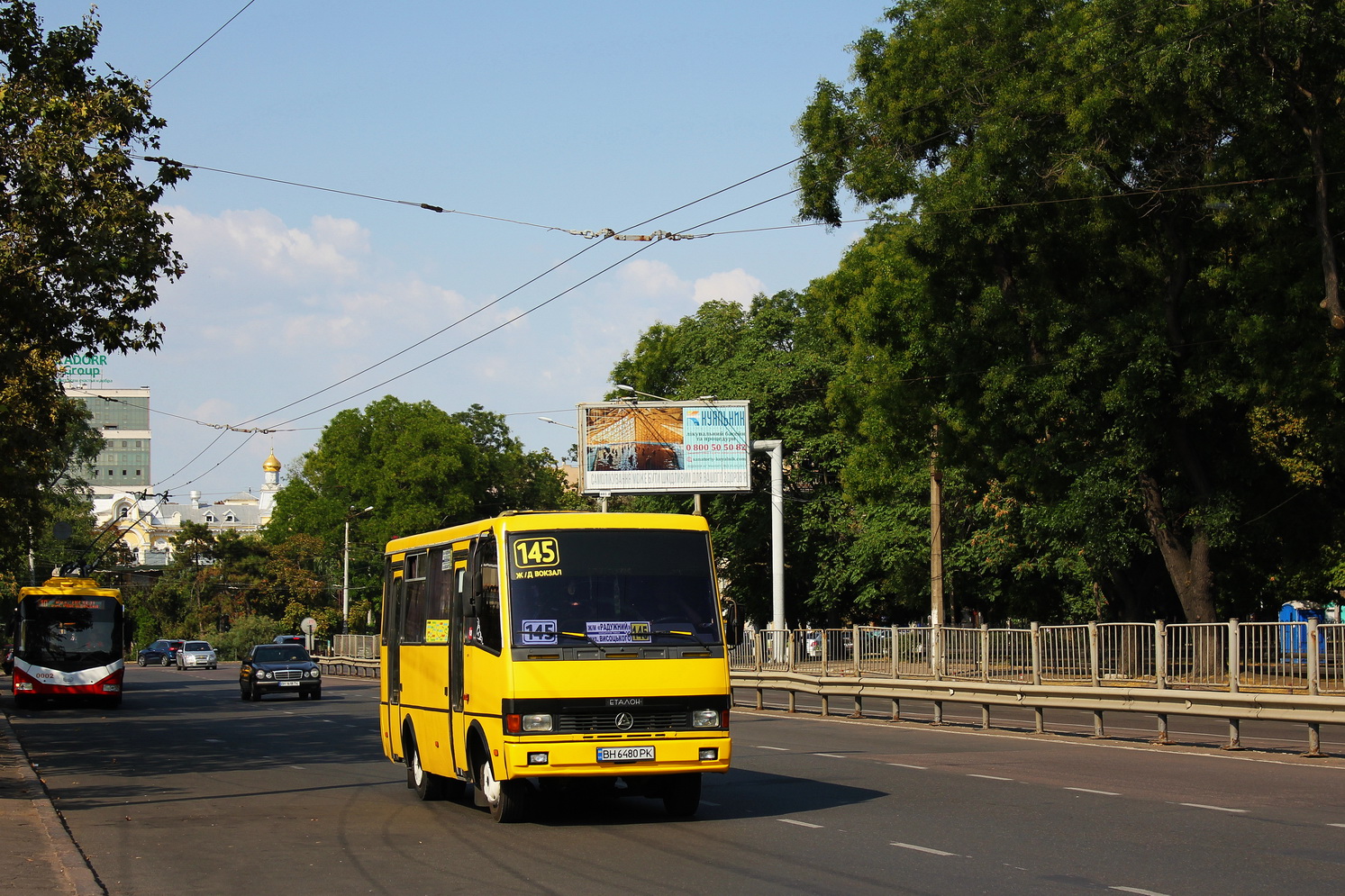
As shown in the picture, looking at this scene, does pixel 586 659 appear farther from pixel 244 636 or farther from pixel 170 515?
pixel 170 515

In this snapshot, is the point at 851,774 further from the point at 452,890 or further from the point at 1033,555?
the point at 1033,555

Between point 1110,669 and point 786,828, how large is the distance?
422 inches

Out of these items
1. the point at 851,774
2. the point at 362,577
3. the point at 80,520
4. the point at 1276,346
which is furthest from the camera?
the point at 80,520

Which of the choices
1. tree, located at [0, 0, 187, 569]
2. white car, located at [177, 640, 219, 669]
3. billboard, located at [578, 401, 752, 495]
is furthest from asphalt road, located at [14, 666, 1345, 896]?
white car, located at [177, 640, 219, 669]

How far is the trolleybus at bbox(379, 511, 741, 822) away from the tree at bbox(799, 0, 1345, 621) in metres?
16.9

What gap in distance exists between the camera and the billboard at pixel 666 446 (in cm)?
5194

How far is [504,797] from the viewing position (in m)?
12.2

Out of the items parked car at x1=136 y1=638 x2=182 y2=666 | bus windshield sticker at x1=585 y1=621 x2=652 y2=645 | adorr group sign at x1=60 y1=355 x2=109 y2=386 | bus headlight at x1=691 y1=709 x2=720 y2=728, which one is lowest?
parked car at x1=136 y1=638 x2=182 y2=666

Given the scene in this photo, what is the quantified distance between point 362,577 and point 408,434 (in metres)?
14.5

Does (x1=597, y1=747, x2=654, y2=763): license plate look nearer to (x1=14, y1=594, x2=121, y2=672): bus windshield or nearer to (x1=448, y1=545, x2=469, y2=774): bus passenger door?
(x1=448, y1=545, x2=469, y2=774): bus passenger door

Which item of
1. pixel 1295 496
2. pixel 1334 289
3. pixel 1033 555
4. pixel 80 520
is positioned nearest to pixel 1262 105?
pixel 1334 289

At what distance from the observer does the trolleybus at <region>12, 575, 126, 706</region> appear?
37.2m

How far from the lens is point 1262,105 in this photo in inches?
1006

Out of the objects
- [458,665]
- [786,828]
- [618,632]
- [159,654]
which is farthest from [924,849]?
[159,654]
